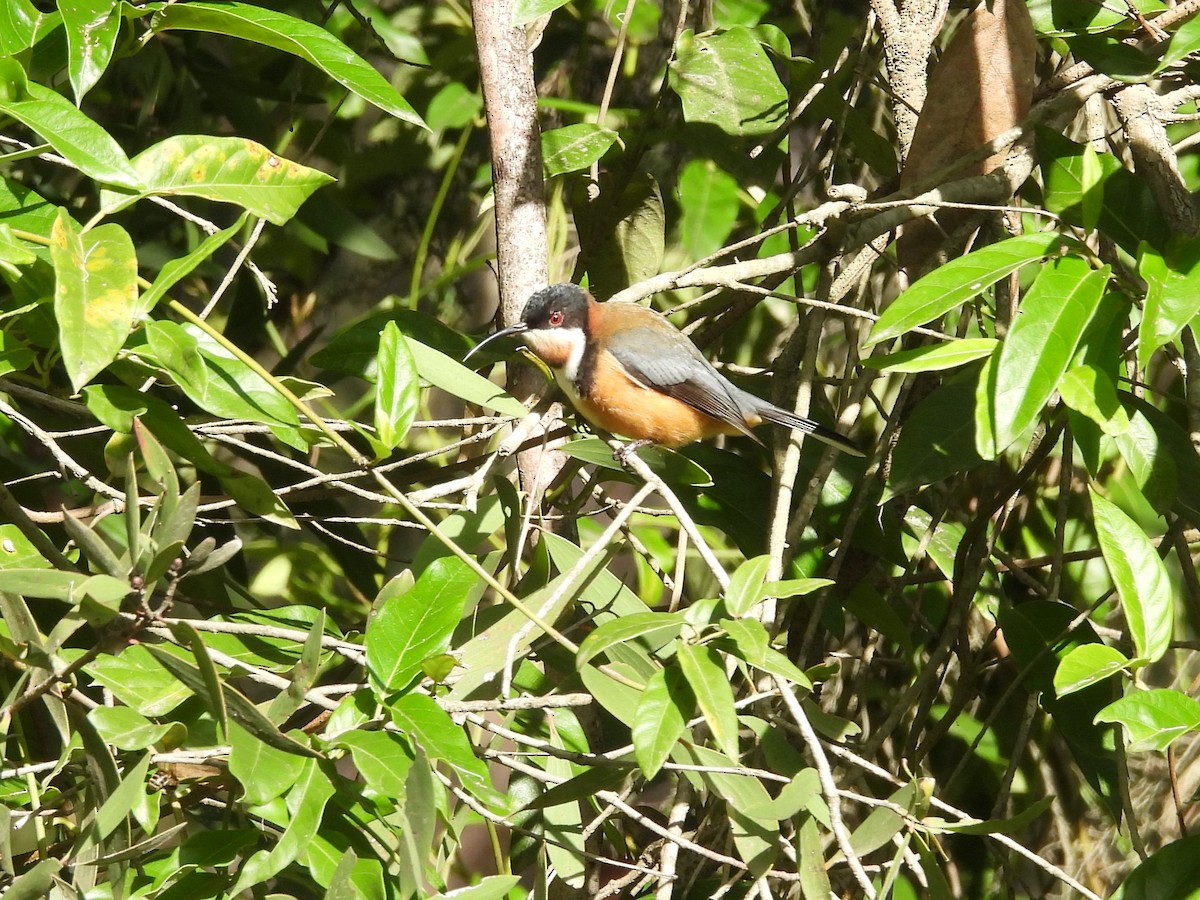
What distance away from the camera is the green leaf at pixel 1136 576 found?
1.97m

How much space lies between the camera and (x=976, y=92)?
2.64 m

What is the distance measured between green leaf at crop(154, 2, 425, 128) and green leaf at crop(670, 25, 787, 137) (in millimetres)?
1198

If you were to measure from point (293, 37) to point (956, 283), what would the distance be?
1307mm

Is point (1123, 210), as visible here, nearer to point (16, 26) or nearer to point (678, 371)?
point (678, 371)

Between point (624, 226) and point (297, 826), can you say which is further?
point (624, 226)

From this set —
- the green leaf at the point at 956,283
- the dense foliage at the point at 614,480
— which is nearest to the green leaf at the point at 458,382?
the dense foliage at the point at 614,480

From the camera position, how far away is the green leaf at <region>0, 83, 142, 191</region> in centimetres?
163

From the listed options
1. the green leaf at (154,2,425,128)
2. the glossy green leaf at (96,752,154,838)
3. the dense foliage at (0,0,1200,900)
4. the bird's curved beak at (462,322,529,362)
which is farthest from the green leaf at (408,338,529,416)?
the glossy green leaf at (96,752,154,838)

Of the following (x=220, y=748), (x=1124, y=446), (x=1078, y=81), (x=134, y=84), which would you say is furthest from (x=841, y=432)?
(x=134, y=84)

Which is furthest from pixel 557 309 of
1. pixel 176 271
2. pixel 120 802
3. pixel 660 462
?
pixel 120 802

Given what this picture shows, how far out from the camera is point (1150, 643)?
1947 mm

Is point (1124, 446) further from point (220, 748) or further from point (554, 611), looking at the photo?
point (220, 748)

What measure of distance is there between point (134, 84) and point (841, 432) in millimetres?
2969

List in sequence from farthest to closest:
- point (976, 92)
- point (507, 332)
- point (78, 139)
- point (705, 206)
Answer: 1. point (705, 206)
2. point (507, 332)
3. point (976, 92)
4. point (78, 139)
